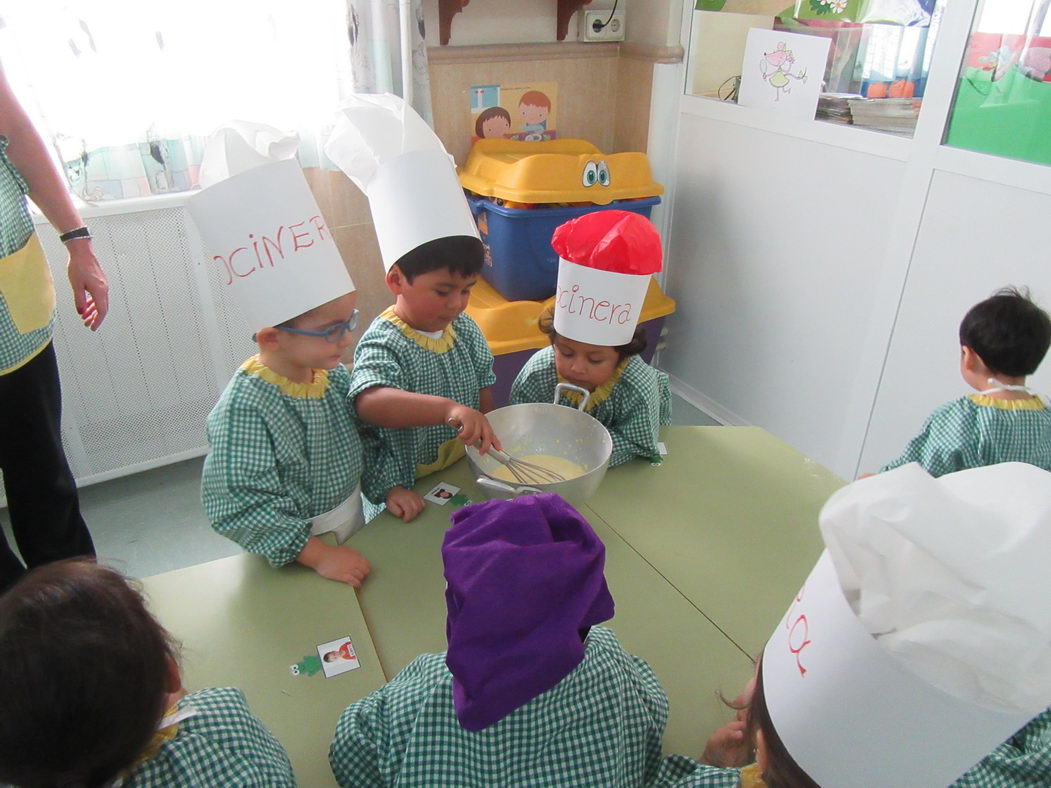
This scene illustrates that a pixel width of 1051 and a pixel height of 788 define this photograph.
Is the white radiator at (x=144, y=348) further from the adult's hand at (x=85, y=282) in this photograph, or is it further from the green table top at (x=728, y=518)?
the green table top at (x=728, y=518)

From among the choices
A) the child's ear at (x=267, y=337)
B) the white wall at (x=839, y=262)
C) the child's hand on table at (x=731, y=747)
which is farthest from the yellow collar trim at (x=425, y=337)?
the white wall at (x=839, y=262)

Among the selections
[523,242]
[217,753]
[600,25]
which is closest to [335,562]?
[217,753]

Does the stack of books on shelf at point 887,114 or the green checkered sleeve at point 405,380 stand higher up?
the stack of books on shelf at point 887,114

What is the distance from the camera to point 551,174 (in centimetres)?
199

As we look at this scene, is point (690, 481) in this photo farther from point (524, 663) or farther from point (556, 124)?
point (556, 124)

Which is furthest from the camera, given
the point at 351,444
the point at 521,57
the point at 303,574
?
the point at 521,57

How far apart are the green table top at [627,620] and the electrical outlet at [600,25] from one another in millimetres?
1822

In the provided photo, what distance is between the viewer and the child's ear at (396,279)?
3.88ft

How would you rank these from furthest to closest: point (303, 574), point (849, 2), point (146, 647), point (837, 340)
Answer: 1. point (837, 340)
2. point (849, 2)
3. point (303, 574)
4. point (146, 647)

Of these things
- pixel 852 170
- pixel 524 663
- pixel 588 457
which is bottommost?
pixel 588 457

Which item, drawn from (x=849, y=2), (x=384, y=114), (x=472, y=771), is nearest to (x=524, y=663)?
(x=472, y=771)

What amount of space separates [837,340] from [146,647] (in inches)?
73.5

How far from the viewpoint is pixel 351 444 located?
3.66 feet

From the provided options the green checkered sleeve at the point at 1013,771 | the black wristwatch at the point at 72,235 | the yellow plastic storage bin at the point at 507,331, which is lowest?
the yellow plastic storage bin at the point at 507,331
